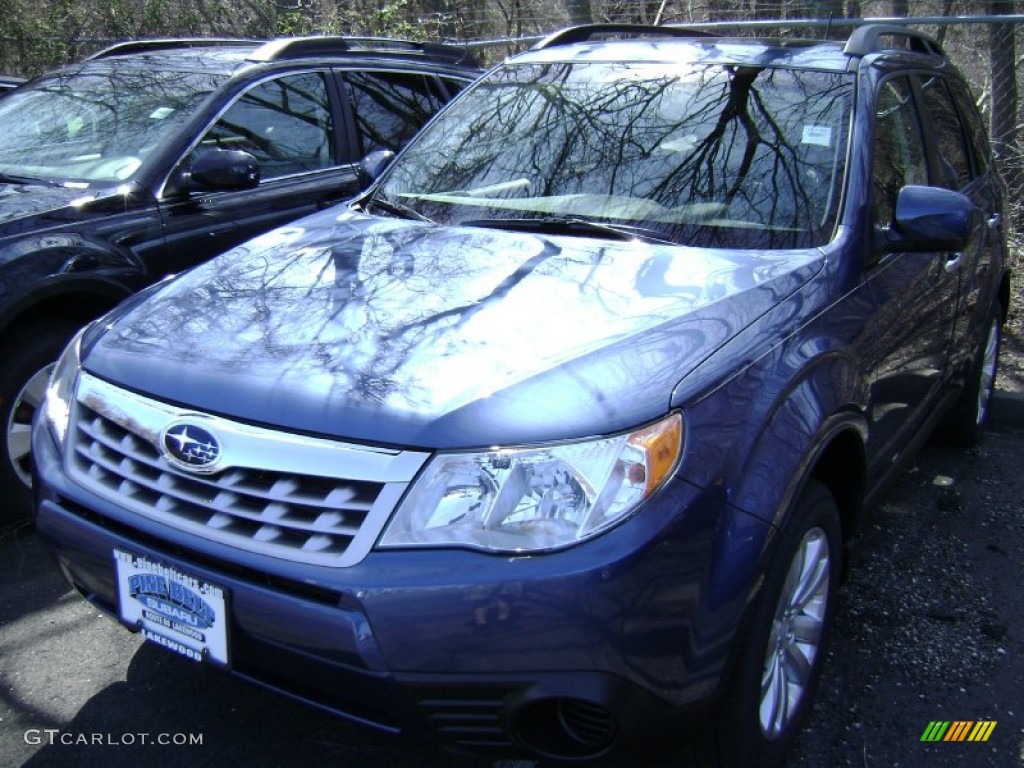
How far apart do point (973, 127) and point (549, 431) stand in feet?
11.2

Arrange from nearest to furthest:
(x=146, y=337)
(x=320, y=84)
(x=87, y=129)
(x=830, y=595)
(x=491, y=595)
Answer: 1. (x=491, y=595)
2. (x=146, y=337)
3. (x=830, y=595)
4. (x=87, y=129)
5. (x=320, y=84)

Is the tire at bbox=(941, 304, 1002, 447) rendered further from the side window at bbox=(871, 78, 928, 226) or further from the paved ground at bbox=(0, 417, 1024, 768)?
the side window at bbox=(871, 78, 928, 226)

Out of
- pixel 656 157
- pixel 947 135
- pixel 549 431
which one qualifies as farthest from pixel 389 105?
pixel 549 431

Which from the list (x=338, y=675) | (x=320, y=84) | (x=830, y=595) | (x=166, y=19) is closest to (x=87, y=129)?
(x=320, y=84)

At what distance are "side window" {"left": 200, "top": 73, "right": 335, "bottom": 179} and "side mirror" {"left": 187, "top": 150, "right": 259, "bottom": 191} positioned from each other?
29 cm

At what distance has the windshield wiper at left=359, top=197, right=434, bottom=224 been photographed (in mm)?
3457

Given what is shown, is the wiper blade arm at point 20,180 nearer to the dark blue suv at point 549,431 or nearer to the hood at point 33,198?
the hood at point 33,198

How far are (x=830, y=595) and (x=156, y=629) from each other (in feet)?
5.75

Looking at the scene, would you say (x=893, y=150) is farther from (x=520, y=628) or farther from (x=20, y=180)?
(x=20, y=180)

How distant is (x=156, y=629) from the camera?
237cm

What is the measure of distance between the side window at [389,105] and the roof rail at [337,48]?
18 cm

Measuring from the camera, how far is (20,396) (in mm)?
3688

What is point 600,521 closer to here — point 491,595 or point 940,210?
point 491,595

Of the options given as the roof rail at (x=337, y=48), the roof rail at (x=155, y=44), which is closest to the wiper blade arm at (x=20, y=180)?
the roof rail at (x=337, y=48)
